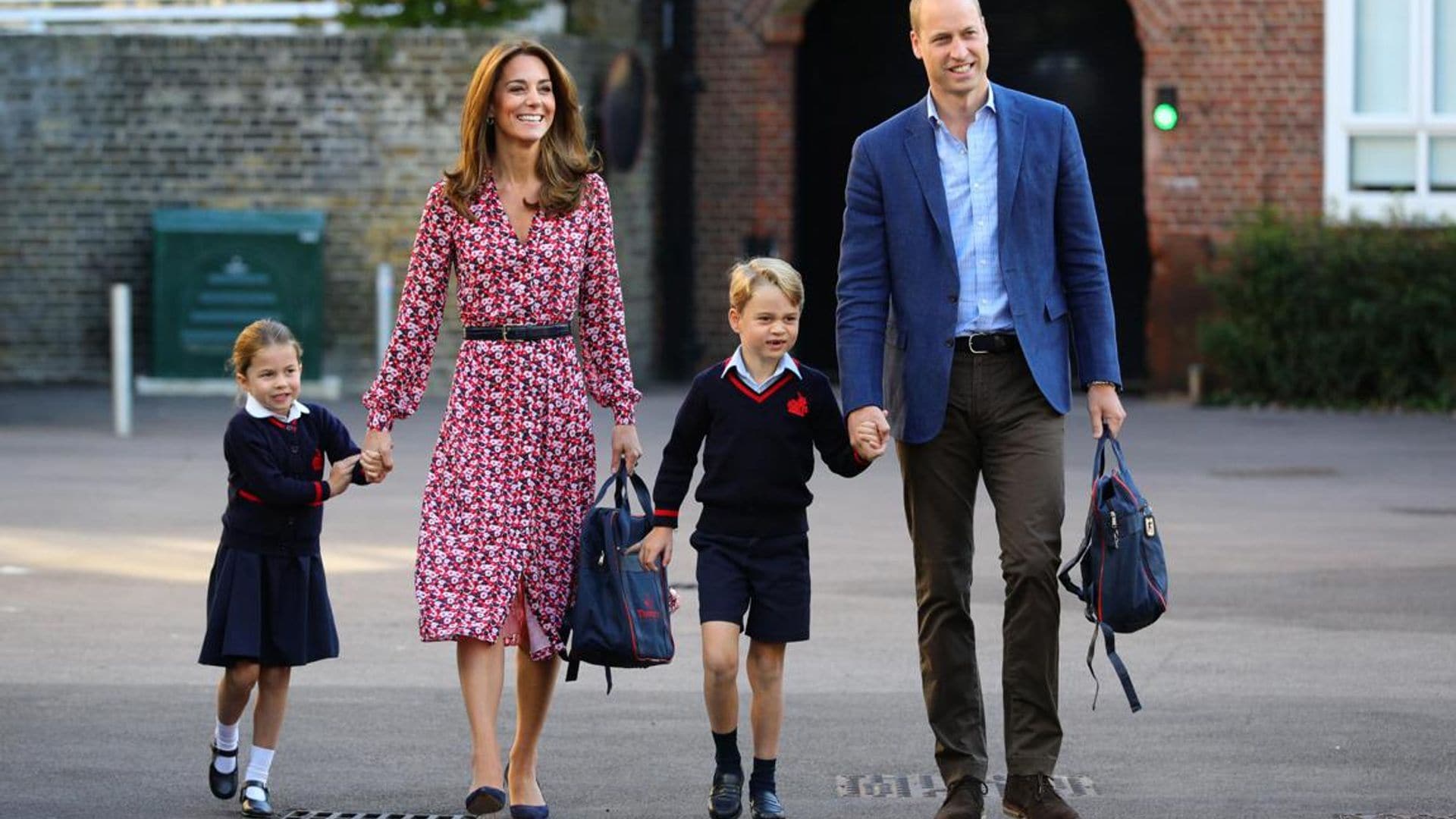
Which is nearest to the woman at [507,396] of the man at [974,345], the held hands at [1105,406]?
the man at [974,345]

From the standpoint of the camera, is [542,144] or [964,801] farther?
[542,144]

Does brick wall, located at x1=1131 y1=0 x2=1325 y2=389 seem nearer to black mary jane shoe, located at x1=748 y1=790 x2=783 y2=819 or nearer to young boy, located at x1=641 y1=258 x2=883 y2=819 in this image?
young boy, located at x1=641 y1=258 x2=883 y2=819

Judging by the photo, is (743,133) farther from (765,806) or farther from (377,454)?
(765,806)

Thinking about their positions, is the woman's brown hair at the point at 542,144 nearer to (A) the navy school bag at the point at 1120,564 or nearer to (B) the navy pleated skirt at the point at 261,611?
(B) the navy pleated skirt at the point at 261,611

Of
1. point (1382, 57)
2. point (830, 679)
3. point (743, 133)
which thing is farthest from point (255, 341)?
point (743, 133)

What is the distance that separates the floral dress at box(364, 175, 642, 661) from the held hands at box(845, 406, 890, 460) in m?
0.62

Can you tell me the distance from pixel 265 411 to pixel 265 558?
1.21ft

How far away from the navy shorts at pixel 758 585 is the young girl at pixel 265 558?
92 cm

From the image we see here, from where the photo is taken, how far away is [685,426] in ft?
20.2

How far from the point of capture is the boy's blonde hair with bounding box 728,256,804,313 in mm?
6117

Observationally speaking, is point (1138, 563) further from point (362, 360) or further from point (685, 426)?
point (362, 360)

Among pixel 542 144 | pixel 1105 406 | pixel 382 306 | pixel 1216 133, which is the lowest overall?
pixel 1105 406

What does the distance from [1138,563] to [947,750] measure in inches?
25.1

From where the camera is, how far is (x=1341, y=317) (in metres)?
18.4
